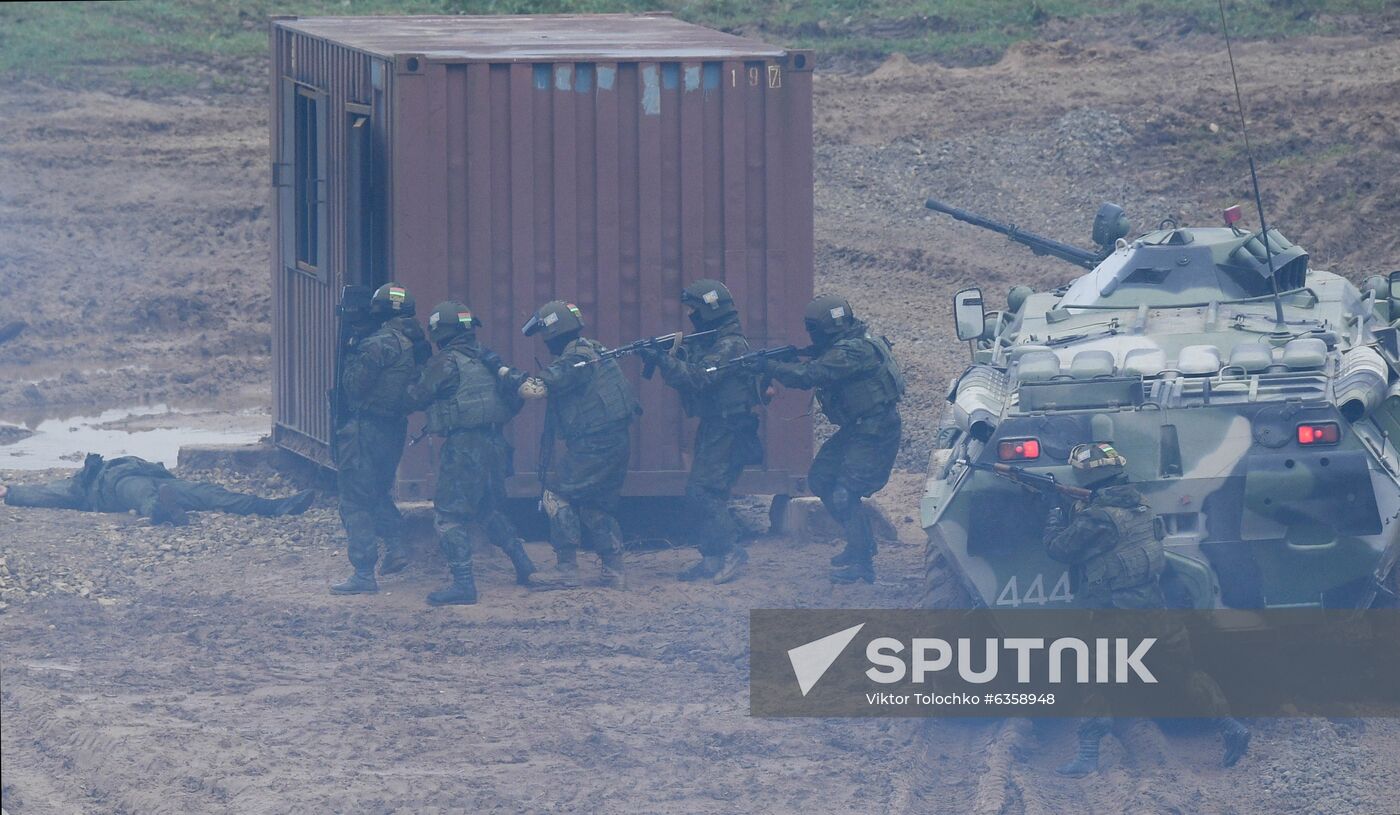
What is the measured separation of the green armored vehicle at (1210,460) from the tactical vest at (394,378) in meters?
2.89

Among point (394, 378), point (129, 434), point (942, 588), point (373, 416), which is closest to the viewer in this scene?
point (942, 588)

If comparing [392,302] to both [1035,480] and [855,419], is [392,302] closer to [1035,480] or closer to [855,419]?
[855,419]

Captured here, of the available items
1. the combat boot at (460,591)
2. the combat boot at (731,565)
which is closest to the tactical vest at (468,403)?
the combat boot at (460,591)

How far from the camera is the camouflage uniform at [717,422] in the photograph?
34.7 ft

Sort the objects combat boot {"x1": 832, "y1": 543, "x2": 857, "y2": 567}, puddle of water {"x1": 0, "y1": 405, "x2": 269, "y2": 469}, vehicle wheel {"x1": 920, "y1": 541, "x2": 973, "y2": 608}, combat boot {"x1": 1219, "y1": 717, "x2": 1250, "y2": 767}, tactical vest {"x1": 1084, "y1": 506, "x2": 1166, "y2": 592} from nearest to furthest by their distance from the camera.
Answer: combat boot {"x1": 1219, "y1": 717, "x2": 1250, "y2": 767} < tactical vest {"x1": 1084, "y1": 506, "x2": 1166, "y2": 592} < vehicle wheel {"x1": 920, "y1": 541, "x2": 973, "y2": 608} < combat boot {"x1": 832, "y1": 543, "x2": 857, "y2": 567} < puddle of water {"x1": 0, "y1": 405, "x2": 269, "y2": 469}

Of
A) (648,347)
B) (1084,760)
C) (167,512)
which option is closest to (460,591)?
(648,347)

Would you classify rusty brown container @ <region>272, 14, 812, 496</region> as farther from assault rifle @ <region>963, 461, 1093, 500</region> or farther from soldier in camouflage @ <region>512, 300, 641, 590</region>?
assault rifle @ <region>963, 461, 1093, 500</region>

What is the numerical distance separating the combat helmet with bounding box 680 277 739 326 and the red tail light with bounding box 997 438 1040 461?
2618 millimetres

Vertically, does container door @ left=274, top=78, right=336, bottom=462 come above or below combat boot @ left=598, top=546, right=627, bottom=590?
above

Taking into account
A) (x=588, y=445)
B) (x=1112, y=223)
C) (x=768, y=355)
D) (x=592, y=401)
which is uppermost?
(x=1112, y=223)

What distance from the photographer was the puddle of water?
1416 cm

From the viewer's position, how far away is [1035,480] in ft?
27.1

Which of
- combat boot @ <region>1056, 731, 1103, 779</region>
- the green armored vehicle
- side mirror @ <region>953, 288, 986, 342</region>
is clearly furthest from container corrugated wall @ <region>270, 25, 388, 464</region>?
combat boot @ <region>1056, 731, 1103, 779</region>

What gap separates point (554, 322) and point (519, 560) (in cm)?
127
